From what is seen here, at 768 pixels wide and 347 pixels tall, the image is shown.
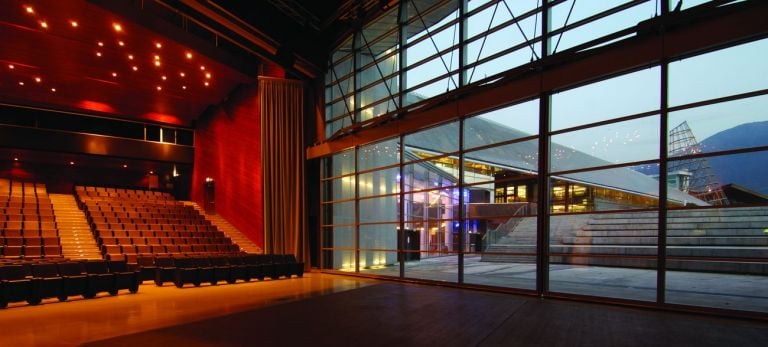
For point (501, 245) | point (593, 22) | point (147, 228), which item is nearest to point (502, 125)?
point (593, 22)

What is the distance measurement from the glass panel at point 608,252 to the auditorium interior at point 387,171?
Result: 97 mm

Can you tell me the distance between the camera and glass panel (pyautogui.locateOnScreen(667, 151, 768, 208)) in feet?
21.2

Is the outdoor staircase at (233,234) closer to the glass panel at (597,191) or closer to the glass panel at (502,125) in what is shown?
the glass panel at (502,125)

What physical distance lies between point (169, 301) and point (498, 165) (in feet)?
24.5

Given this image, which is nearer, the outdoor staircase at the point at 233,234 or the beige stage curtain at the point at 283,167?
the beige stage curtain at the point at 283,167

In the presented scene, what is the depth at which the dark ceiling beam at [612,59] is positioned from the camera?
612cm

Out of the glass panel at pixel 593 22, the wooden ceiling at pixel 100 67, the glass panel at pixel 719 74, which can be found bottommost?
the glass panel at pixel 719 74

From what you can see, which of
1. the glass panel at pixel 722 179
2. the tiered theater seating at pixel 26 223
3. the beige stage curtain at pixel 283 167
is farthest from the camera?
the beige stage curtain at pixel 283 167

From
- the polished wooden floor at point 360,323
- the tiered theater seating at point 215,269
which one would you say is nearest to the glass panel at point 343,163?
the tiered theater seating at point 215,269

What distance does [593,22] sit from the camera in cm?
800

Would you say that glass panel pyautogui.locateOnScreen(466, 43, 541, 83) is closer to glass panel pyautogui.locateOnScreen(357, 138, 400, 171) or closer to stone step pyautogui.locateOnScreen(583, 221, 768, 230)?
glass panel pyautogui.locateOnScreen(357, 138, 400, 171)

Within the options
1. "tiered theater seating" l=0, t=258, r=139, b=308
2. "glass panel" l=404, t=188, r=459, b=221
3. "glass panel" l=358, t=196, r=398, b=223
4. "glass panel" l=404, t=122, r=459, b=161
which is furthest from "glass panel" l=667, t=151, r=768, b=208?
"tiered theater seating" l=0, t=258, r=139, b=308

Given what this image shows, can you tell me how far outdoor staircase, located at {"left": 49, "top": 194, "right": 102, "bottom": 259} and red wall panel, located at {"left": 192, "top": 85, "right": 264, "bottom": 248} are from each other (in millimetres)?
4787

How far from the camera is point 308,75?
49.1 feet
